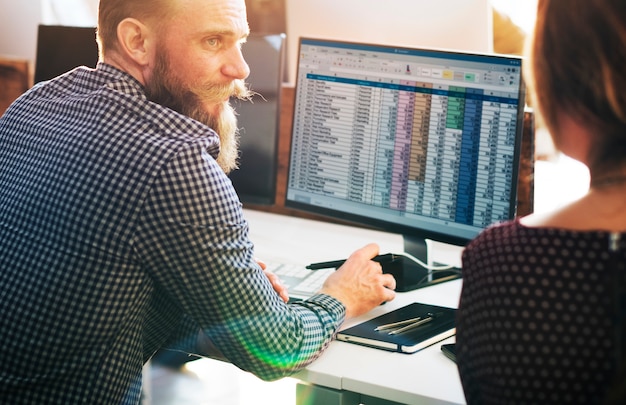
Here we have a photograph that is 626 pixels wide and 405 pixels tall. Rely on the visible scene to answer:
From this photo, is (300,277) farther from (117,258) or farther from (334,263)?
(117,258)

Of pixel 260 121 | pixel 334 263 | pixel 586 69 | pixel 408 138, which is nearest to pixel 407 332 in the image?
pixel 334 263

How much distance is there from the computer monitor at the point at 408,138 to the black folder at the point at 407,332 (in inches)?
8.9

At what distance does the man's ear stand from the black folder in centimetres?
59

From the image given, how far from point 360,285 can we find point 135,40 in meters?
0.60

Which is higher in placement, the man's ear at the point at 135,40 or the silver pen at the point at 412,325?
the man's ear at the point at 135,40

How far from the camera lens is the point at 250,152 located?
83.2 inches

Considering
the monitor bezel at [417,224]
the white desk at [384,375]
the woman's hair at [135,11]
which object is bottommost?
the white desk at [384,375]

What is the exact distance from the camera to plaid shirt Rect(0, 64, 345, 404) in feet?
4.00

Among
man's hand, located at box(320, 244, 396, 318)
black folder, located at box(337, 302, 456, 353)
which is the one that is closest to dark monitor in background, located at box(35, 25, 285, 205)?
man's hand, located at box(320, 244, 396, 318)

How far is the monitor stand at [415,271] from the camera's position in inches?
69.0

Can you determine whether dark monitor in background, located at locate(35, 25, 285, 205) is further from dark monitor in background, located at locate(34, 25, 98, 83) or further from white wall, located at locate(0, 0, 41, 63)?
white wall, located at locate(0, 0, 41, 63)

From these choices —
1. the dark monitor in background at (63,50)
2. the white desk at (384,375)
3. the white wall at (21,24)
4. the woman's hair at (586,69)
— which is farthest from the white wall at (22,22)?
the woman's hair at (586,69)

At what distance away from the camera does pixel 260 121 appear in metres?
2.09

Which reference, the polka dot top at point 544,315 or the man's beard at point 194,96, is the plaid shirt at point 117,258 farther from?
the polka dot top at point 544,315
